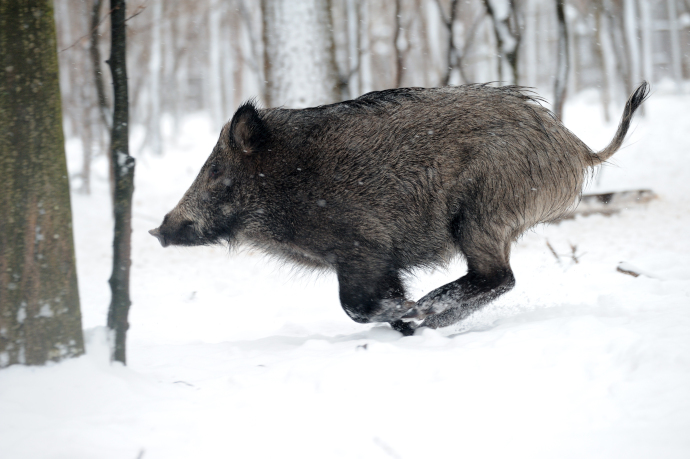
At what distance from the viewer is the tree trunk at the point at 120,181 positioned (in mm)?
2369

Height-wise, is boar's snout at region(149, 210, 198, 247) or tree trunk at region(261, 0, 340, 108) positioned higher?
tree trunk at region(261, 0, 340, 108)

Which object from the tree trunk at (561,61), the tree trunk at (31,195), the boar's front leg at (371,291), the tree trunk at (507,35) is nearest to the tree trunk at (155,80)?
the tree trunk at (507,35)

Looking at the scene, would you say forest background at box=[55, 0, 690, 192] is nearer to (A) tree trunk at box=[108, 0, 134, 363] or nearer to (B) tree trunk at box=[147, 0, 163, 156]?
(B) tree trunk at box=[147, 0, 163, 156]

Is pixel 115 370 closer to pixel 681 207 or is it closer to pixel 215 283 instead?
pixel 215 283

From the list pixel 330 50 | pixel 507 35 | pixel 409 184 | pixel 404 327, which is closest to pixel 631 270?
pixel 404 327

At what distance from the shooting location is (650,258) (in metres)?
4.71

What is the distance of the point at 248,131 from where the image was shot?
337cm

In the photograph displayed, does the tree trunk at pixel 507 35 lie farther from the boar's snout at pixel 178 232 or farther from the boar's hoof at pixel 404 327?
the boar's snout at pixel 178 232

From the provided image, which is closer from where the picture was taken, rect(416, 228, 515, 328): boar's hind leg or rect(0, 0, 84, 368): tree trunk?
rect(0, 0, 84, 368): tree trunk

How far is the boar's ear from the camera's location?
10.9 ft

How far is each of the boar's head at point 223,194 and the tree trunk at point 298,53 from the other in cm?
215

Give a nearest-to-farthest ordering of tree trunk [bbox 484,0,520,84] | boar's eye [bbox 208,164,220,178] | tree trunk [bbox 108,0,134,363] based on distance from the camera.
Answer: tree trunk [bbox 108,0,134,363] < boar's eye [bbox 208,164,220,178] < tree trunk [bbox 484,0,520,84]

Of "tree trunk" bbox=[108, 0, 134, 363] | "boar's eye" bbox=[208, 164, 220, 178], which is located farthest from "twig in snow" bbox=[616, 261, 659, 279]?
"tree trunk" bbox=[108, 0, 134, 363]

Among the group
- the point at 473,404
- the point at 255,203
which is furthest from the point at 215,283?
the point at 473,404
